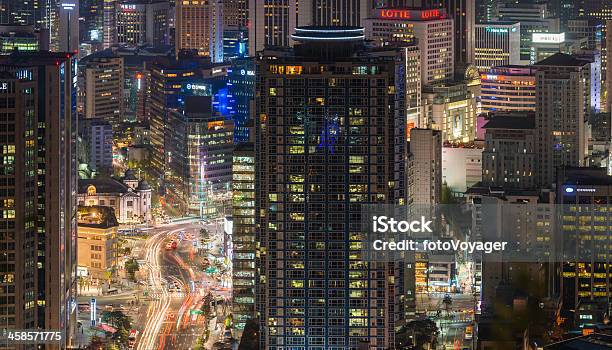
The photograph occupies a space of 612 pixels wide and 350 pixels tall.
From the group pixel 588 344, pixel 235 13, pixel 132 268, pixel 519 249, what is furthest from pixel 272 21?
pixel 588 344

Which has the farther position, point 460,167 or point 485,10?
point 485,10

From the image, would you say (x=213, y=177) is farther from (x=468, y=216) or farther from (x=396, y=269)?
(x=396, y=269)

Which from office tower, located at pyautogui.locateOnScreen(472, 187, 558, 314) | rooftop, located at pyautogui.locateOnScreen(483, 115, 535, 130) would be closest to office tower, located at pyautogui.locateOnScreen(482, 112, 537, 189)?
rooftop, located at pyautogui.locateOnScreen(483, 115, 535, 130)

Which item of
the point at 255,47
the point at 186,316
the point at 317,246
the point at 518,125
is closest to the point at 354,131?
the point at 317,246

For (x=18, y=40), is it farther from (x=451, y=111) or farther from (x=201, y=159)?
(x=451, y=111)

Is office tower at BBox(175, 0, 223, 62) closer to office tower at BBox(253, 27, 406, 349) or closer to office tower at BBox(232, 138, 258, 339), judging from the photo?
office tower at BBox(232, 138, 258, 339)

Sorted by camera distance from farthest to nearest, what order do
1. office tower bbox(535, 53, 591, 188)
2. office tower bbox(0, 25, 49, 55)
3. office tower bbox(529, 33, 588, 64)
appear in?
office tower bbox(529, 33, 588, 64) < office tower bbox(535, 53, 591, 188) < office tower bbox(0, 25, 49, 55)
